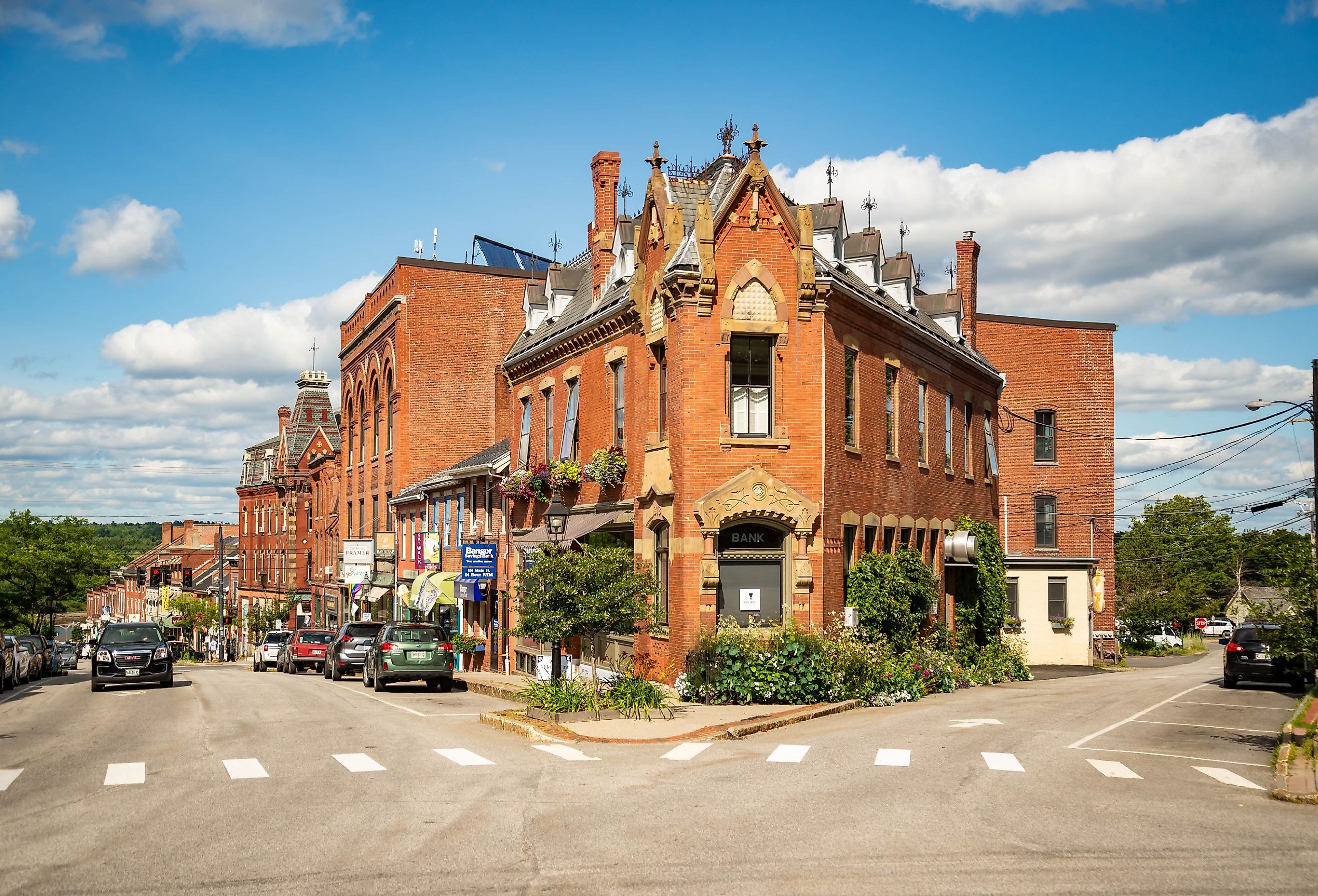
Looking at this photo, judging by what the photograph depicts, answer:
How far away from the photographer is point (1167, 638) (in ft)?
248

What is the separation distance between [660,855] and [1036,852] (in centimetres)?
317

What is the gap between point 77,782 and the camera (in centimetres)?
1321

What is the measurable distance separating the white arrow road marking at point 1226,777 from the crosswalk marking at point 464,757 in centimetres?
891

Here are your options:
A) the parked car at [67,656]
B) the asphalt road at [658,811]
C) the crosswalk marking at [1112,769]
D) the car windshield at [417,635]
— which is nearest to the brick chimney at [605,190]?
the car windshield at [417,635]

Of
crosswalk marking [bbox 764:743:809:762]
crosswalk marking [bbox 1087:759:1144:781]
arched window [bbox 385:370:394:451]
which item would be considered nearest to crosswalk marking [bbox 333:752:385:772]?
crosswalk marking [bbox 764:743:809:762]

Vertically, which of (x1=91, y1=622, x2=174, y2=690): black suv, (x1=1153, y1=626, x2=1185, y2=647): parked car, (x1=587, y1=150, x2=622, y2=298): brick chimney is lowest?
(x1=1153, y1=626, x2=1185, y2=647): parked car

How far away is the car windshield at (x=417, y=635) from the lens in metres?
29.0

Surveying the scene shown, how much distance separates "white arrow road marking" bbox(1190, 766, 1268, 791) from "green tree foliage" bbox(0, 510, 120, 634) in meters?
84.7

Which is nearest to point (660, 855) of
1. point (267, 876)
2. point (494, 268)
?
point (267, 876)

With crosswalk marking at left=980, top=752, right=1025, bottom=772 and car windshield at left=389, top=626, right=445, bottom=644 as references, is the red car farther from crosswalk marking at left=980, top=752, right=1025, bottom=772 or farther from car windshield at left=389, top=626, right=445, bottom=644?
crosswalk marking at left=980, top=752, right=1025, bottom=772

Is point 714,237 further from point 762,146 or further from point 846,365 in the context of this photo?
point 846,365

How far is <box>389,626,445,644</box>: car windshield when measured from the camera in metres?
29.0

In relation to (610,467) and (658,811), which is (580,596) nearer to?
(610,467)

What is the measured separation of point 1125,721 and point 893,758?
7449 mm
